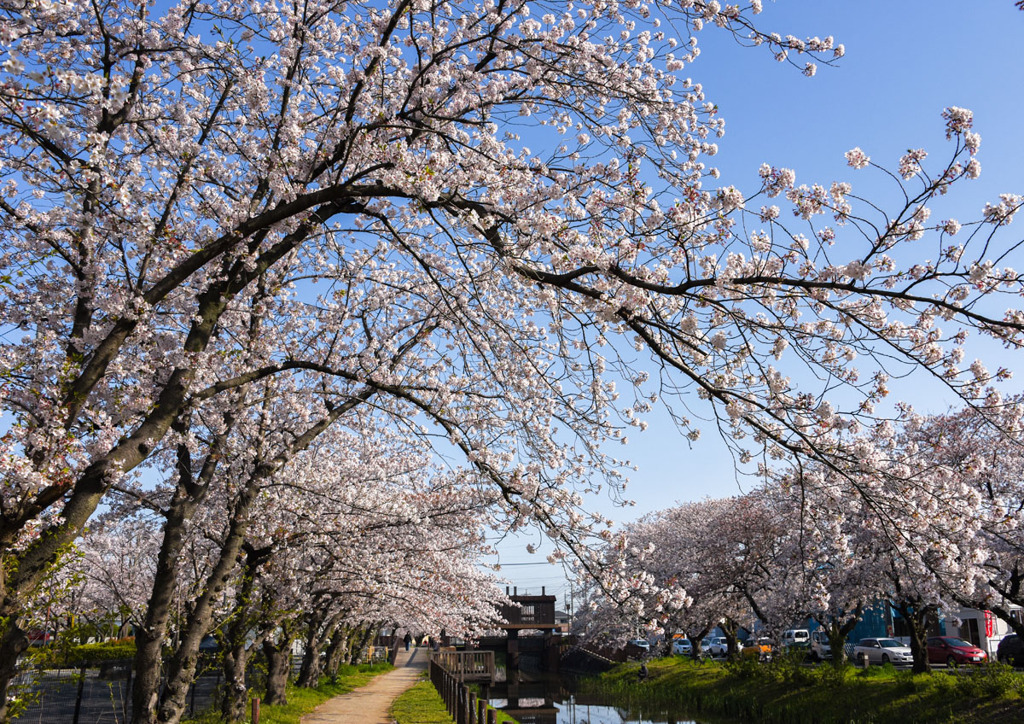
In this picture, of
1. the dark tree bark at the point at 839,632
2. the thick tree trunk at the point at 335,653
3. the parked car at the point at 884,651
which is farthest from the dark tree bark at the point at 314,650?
the parked car at the point at 884,651

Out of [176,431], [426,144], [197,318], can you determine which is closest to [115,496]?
[176,431]

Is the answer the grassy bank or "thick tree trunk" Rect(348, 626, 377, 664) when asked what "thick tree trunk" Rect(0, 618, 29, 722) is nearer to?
the grassy bank

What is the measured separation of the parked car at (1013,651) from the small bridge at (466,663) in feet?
60.0

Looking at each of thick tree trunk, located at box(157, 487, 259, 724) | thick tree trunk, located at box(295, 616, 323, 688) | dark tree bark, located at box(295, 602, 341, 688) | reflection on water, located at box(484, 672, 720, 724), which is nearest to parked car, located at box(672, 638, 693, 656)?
reflection on water, located at box(484, 672, 720, 724)

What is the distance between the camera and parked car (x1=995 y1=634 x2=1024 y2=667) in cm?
2264

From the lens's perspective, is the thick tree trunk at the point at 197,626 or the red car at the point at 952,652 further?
the red car at the point at 952,652

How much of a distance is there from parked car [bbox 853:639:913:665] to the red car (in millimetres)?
948

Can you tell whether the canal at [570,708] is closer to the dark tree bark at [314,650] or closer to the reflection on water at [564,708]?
the reflection on water at [564,708]

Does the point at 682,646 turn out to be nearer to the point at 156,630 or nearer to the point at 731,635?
the point at 731,635

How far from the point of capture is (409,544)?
42.7 feet

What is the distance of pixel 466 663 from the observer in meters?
33.6

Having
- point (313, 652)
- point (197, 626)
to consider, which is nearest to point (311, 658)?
point (313, 652)

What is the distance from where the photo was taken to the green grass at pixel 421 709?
16.1 m

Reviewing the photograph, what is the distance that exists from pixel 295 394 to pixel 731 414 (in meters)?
7.07
